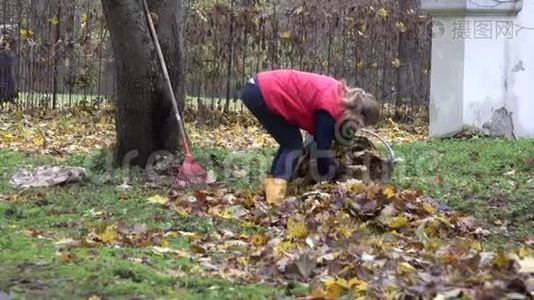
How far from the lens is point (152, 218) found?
584 cm

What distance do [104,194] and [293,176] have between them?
1.44 metres

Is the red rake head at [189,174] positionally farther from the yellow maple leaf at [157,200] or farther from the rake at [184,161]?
the yellow maple leaf at [157,200]

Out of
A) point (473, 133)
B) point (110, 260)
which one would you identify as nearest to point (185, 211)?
point (110, 260)

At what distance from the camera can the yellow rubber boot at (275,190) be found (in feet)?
20.8

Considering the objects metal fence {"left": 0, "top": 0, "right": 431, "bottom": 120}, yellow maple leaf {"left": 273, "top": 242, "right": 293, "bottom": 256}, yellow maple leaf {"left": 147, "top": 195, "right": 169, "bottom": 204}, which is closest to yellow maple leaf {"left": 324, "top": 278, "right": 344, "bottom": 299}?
yellow maple leaf {"left": 273, "top": 242, "right": 293, "bottom": 256}

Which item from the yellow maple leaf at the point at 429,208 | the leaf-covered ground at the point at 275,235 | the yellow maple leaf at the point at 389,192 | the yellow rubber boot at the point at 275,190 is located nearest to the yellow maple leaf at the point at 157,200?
the leaf-covered ground at the point at 275,235

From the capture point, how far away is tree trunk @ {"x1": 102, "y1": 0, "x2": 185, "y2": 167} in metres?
7.66

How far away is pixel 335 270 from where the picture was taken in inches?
163

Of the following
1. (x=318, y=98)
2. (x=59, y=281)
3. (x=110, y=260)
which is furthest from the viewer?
(x=318, y=98)

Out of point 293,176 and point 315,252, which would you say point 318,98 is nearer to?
point 293,176

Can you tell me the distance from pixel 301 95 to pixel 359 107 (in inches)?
17.8

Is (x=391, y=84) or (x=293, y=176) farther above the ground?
(x=391, y=84)

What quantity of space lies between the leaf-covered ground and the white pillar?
2.21 metres

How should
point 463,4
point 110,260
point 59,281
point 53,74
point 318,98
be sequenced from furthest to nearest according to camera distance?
point 53,74 < point 463,4 < point 318,98 < point 110,260 < point 59,281
